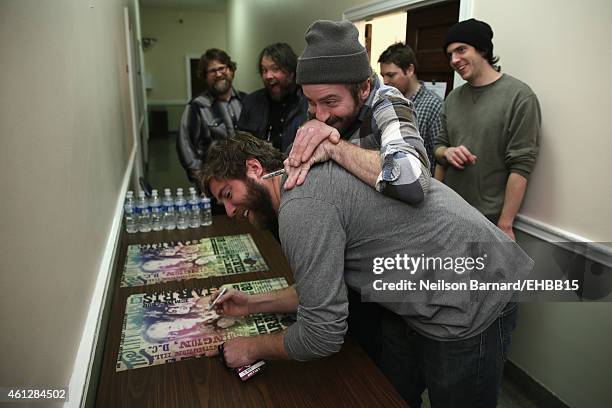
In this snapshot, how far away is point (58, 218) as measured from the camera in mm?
905

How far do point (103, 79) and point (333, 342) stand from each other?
1.56m

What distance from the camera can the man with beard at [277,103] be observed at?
2637 millimetres

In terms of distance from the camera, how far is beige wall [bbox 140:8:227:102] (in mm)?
11000

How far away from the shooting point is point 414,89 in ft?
8.71

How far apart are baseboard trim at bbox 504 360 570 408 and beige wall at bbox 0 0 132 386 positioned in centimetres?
203

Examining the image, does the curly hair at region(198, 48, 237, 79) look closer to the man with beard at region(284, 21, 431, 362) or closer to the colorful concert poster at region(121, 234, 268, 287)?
the colorful concert poster at region(121, 234, 268, 287)

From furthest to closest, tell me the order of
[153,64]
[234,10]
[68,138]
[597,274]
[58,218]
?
[153,64] < [234,10] < [597,274] < [68,138] < [58,218]

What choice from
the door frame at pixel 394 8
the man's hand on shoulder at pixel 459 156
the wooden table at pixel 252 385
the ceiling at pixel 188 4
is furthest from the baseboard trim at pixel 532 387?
the ceiling at pixel 188 4

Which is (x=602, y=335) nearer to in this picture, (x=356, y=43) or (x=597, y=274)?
(x=597, y=274)

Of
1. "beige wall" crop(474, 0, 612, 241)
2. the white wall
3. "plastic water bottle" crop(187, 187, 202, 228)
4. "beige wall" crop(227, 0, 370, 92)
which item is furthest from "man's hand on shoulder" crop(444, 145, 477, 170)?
the white wall

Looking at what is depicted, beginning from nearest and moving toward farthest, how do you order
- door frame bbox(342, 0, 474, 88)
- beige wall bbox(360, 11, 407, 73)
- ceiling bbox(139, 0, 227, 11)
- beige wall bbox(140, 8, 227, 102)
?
door frame bbox(342, 0, 474, 88)
beige wall bbox(360, 11, 407, 73)
ceiling bbox(139, 0, 227, 11)
beige wall bbox(140, 8, 227, 102)

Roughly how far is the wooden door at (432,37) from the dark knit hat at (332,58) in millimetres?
1836

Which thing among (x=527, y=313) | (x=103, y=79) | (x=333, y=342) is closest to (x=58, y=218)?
(x=333, y=342)

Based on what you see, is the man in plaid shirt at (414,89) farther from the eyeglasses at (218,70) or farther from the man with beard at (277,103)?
the eyeglasses at (218,70)
